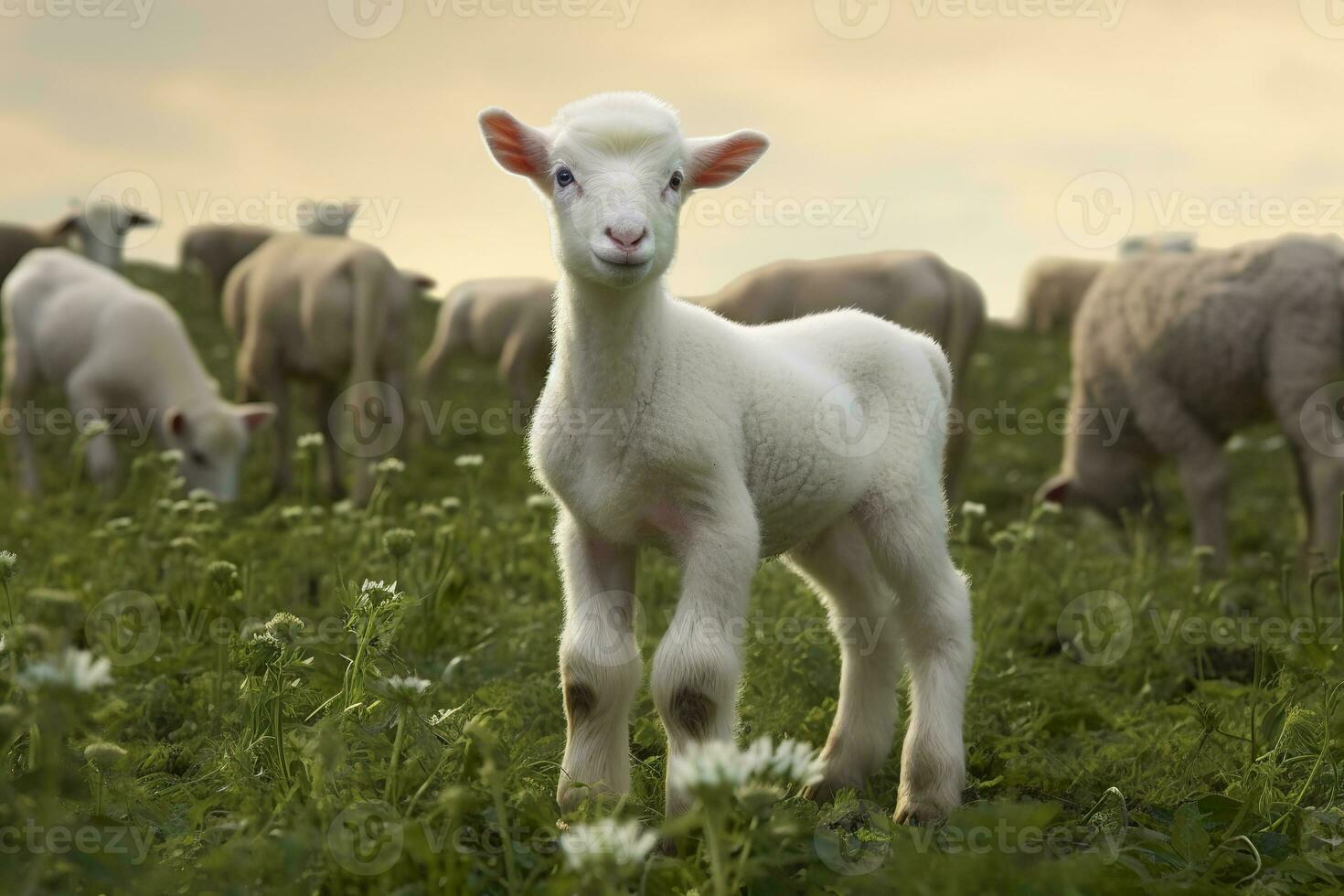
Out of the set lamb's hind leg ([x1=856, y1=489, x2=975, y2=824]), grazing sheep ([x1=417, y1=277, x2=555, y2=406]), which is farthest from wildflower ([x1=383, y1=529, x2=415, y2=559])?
grazing sheep ([x1=417, y1=277, x2=555, y2=406])

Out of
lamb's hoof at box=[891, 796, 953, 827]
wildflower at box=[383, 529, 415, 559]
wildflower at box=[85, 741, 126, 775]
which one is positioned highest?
wildflower at box=[383, 529, 415, 559]

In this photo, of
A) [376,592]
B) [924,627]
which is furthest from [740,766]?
[924,627]

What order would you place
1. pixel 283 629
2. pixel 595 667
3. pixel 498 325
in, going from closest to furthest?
pixel 283 629, pixel 595 667, pixel 498 325

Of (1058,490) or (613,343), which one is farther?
(1058,490)

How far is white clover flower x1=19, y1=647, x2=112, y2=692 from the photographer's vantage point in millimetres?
2111

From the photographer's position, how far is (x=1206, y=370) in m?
8.02

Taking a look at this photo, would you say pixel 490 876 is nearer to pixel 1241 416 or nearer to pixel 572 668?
pixel 572 668

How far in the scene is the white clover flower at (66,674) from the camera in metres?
2.11

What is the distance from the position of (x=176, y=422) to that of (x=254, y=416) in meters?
0.55

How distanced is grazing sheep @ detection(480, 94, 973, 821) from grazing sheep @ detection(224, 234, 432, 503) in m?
6.26

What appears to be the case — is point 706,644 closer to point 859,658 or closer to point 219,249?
point 859,658

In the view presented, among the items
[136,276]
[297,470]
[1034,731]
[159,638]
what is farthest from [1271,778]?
[136,276]

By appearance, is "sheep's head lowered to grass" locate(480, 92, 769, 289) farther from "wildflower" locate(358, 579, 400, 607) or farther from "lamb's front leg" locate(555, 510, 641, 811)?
"wildflower" locate(358, 579, 400, 607)

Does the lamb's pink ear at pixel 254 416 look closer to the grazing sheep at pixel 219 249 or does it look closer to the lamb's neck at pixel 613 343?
the lamb's neck at pixel 613 343
